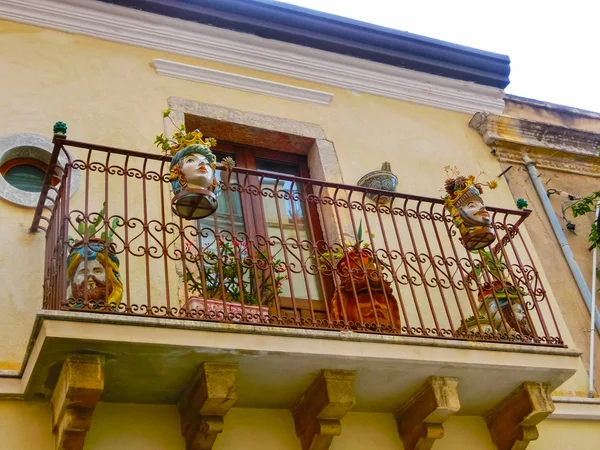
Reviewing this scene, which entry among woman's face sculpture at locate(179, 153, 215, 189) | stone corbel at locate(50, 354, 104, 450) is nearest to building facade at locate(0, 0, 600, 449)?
stone corbel at locate(50, 354, 104, 450)

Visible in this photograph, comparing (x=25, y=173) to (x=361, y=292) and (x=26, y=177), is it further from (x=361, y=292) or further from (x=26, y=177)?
(x=361, y=292)

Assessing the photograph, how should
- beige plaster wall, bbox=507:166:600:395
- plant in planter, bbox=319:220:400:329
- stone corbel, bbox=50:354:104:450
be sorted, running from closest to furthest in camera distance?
stone corbel, bbox=50:354:104:450 < plant in planter, bbox=319:220:400:329 < beige plaster wall, bbox=507:166:600:395

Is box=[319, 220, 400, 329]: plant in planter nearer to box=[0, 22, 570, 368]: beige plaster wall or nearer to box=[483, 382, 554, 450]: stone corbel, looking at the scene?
box=[483, 382, 554, 450]: stone corbel

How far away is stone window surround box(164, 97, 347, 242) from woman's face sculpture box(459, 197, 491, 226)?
4.04 feet

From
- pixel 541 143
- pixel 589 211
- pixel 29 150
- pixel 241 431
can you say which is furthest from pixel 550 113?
pixel 29 150

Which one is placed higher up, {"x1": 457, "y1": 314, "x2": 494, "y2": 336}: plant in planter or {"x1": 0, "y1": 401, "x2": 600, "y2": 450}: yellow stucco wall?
{"x1": 457, "y1": 314, "x2": 494, "y2": 336}: plant in planter

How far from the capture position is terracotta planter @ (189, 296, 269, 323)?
450cm

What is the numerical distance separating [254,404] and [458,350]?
1.39 m

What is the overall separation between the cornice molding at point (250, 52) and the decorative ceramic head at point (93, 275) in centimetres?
296

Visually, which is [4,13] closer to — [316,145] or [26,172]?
[26,172]

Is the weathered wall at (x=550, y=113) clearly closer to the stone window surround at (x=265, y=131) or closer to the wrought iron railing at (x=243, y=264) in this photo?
the wrought iron railing at (x=243, y=264)

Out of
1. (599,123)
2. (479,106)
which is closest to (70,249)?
(479,106)

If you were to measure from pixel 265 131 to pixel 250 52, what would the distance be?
975 millimetres

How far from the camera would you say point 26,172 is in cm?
557
